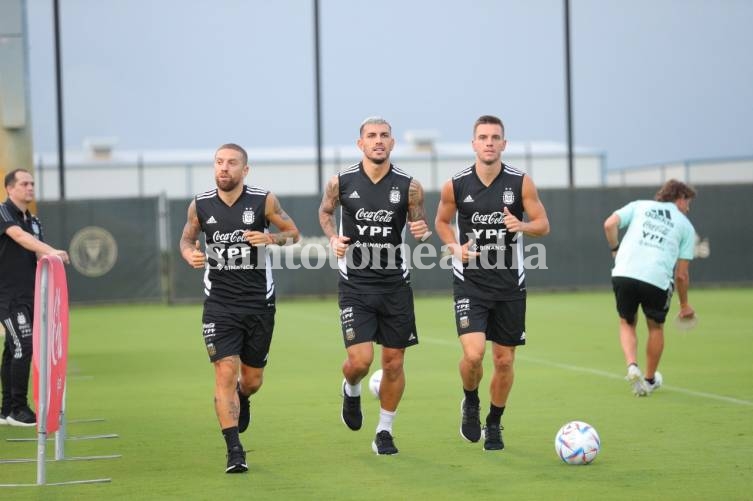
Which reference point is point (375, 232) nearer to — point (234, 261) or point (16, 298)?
point (234, 261)

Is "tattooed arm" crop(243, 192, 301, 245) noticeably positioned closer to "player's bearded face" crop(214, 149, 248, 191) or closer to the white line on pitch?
"player's bearded face" crop(214, 149, 248, 191)

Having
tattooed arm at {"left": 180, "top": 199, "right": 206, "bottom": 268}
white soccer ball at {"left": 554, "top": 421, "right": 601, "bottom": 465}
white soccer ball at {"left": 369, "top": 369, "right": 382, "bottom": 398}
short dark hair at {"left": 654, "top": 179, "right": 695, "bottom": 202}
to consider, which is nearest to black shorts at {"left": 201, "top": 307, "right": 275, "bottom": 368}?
tattooed arm at {"left": 180, "top": 199, "right": 206, "bottom": 268}

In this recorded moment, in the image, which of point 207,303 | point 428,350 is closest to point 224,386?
point 207,303

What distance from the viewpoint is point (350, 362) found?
347 inches

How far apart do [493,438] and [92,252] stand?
20055 millimetres

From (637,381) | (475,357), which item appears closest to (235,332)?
(475,357)

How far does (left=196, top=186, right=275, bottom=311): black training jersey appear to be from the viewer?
843 centimetres

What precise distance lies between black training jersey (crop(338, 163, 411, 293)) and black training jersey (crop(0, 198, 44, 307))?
10.6ft

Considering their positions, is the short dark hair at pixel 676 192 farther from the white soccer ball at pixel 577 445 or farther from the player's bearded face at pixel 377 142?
the white soccer ball at pixel 577 445

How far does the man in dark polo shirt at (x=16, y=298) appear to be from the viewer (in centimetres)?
1032

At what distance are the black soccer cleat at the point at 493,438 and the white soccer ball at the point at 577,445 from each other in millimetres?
669

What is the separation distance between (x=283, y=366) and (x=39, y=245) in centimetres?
515

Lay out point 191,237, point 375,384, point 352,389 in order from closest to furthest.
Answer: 1. point 191,237
2. point 352,389
3. point 375,384

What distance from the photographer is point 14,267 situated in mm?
10398
